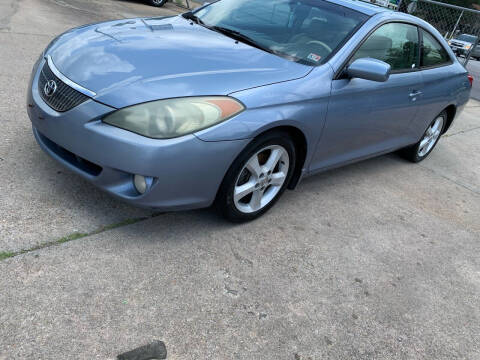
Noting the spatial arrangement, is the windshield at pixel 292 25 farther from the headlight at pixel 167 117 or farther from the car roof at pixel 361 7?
the headlight at pixel 167 117

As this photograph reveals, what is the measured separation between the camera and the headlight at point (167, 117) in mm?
2494

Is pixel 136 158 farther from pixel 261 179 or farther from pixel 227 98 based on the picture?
pixel 261 179

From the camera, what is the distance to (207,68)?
2.86m

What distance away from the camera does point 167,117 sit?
8.26 feet

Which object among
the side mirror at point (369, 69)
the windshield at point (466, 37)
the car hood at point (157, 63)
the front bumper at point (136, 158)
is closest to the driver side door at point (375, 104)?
the side mirror at point (369, 69)

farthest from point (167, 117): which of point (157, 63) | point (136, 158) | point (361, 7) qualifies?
point (361, 7)

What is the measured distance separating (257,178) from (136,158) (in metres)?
0.92

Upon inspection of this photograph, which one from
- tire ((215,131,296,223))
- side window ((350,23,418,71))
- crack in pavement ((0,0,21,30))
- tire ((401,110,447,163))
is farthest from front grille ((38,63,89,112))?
crack in pavement ((0,0,21,30))

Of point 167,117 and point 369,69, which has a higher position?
point 369,69

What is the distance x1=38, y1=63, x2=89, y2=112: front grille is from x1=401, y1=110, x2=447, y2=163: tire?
12.3ft

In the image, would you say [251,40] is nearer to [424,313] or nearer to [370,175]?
[370,175]

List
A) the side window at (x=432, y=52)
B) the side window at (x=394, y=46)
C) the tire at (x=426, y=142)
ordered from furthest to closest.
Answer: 1. the tire at (x=426, y=142)
2. the side window at (x=432, y=52)
3. the side window at (x=394, y=46)

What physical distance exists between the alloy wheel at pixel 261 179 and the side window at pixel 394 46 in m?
0.98

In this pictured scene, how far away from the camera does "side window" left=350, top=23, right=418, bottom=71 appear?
11.7 ft
